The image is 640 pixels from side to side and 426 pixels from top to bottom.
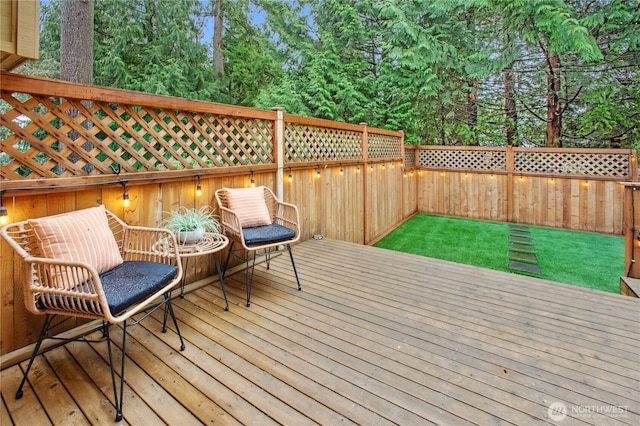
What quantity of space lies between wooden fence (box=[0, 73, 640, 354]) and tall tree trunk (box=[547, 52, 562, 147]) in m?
1.11

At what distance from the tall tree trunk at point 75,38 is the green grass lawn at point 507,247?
499cm

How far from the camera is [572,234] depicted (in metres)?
6.07

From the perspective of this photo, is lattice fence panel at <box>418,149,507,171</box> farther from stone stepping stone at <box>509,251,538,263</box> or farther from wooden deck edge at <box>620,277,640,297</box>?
wooden deck edge at <box>620,277,640,297</box>

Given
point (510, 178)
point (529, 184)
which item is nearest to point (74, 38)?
point (510, 178)

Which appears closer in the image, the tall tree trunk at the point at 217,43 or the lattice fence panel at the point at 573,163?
the lattice fence panel at the point at 573,163

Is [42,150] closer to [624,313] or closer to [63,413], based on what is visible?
[63,413]

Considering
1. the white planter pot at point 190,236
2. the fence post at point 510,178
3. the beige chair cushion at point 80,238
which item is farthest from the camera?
the fence post at point 510,178

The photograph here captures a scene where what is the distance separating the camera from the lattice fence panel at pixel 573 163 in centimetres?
596

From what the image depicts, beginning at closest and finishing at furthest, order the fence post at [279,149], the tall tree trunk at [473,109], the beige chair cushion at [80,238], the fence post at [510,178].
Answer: the beige chair cushion at [80,238] < the fence post at [279,149] < the fence post at [510,178] < the tall tree trunk at [473,109]

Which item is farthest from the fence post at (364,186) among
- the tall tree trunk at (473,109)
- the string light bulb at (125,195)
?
the tall tree trunk at (473,109)

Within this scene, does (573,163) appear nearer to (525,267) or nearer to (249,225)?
(525,267)

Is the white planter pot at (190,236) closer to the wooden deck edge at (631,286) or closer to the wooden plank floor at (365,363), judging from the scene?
the wooden plank floor at (365,363)

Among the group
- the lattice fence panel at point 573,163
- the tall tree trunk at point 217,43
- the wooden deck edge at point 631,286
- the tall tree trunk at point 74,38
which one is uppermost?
the tall tree trunk at point 217,43

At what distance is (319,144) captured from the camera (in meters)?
4.43
